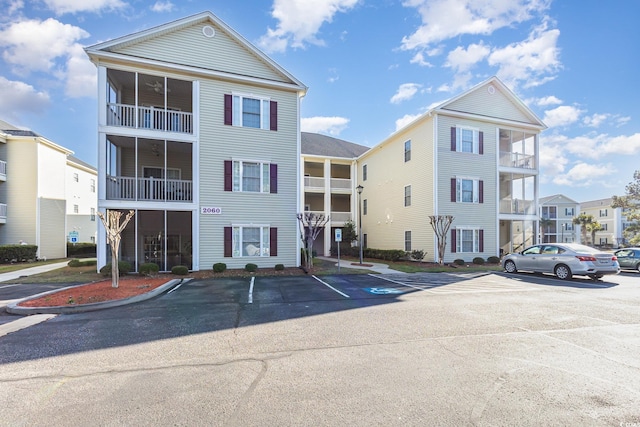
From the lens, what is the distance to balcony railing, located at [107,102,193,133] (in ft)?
47.2

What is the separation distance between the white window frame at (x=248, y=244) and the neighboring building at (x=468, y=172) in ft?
33.6

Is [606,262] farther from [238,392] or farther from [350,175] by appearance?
[350,175]

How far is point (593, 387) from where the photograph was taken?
147 inches

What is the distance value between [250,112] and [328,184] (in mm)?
11324

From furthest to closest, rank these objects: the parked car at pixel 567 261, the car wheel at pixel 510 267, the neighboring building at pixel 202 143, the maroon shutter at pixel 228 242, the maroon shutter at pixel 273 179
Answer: the maroon shutter at pixel 273 179 → the maroon shutter at pixel 228 242 → the car wheel at pixel 510 267 → the neighboring building at pixel 202 143 → the parked car at pixel 567 261

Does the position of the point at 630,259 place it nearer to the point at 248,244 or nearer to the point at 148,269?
the point at 248,244

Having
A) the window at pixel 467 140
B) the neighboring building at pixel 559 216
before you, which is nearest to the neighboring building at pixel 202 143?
the window at pixel 467 140

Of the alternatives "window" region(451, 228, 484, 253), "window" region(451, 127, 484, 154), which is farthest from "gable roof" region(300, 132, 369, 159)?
"window" region(451, 228, 484, 253)

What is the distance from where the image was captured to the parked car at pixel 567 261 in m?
→ 12.0

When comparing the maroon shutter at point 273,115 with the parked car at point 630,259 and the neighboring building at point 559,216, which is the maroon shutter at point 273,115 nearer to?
the parked car at point 630,259

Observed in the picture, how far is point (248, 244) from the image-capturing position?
15.4 m

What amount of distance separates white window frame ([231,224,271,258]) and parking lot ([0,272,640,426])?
22.9ft

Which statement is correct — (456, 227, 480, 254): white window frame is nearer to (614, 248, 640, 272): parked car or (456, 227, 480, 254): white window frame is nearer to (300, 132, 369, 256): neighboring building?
(614, 248, 640, 272): parked car

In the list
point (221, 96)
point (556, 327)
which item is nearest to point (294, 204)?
point (221, 96)
